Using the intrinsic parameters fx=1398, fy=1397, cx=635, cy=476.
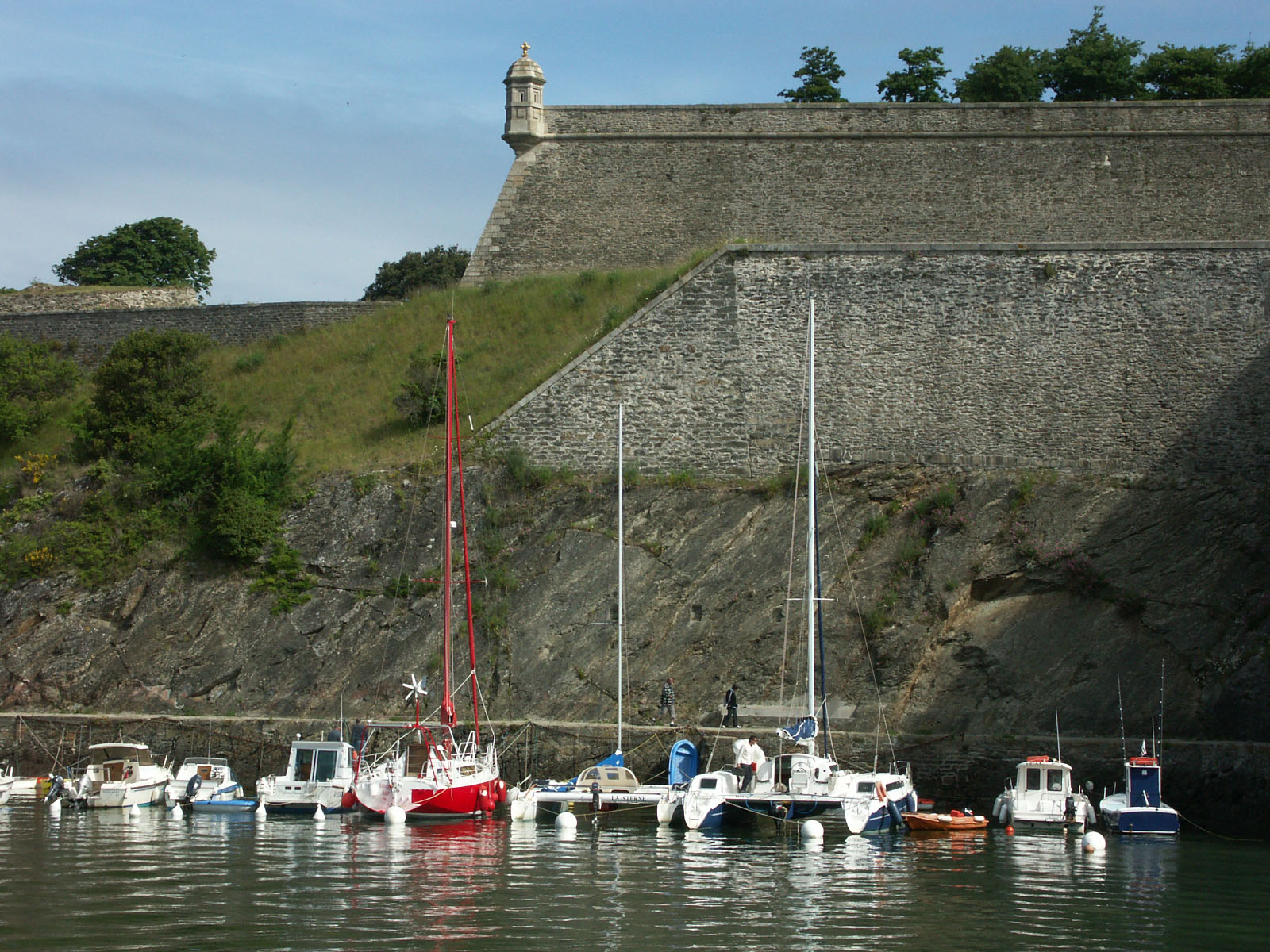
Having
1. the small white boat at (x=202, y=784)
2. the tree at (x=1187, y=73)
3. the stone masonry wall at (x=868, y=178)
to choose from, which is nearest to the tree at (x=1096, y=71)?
the tree at (x=1187, y=73)

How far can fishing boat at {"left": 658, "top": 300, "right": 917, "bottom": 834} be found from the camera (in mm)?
19391

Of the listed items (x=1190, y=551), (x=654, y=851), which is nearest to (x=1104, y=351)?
(x=1190, y=551)

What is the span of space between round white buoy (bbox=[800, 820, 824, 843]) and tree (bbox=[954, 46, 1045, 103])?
2587cm

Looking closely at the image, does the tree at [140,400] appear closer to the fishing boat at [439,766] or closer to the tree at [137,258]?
the fishing boat at [439,766]

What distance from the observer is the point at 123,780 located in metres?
22.9

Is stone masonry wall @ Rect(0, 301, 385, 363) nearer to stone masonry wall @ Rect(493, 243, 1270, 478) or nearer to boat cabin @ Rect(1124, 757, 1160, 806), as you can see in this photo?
stone masonry wall @ Rect(493, 243, 1270, 478)

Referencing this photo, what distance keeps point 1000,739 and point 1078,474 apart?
6224mm

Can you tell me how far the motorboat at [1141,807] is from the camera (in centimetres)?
1908

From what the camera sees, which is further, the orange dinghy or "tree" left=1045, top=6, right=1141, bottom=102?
"tree" left=1045, top=6, right=1141, bottom=102

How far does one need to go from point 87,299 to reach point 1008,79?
2598 centimetres

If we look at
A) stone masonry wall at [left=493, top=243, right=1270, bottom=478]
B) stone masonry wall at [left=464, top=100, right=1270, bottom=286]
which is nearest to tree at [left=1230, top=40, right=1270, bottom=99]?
stone masonry wall at [left=464, top=100, right=1270, bottom=286]

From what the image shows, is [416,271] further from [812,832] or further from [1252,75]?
[812,832]

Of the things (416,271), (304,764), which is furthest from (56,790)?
(416,271)

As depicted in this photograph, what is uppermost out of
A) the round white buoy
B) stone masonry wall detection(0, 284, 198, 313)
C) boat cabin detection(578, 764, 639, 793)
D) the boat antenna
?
stone masonry wall detection(0, 284, 198, 313)
